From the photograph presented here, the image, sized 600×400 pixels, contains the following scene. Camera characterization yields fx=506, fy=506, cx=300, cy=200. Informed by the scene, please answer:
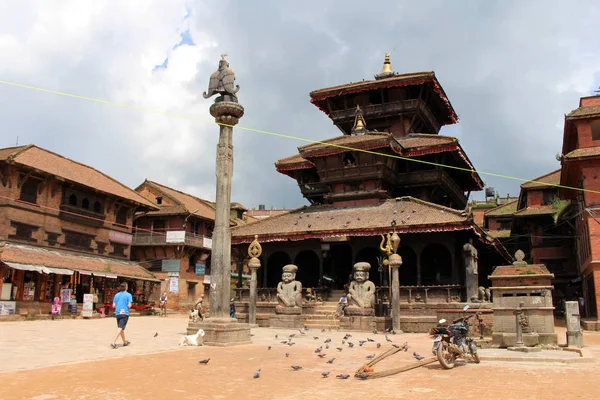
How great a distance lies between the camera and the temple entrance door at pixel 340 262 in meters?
28.3

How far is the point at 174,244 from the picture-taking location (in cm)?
4706

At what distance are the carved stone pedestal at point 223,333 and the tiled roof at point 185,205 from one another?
3381cm

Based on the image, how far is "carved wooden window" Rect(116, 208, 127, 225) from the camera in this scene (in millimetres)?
43594

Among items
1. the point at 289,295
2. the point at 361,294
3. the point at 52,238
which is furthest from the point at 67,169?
the point at 361,294

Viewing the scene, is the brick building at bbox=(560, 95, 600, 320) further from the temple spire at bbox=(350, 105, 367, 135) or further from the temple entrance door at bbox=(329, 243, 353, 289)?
the temple entrance door at bbox=(329, 243, 353, 289)

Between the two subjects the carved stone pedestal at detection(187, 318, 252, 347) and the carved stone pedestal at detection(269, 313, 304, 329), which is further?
the carved stone pedestal at detection(269, 313, 304, 329)

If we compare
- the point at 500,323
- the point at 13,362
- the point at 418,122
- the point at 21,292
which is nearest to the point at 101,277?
the point at 21,292

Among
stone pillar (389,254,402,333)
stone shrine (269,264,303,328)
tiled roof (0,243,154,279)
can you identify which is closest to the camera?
stone pillar (389,254,402,333)

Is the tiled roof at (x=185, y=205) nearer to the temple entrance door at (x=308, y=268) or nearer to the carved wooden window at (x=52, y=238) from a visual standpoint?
the carved wooden window at (x=52, y=238)

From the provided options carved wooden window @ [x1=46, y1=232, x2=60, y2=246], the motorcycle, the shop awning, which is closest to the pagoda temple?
the motorcycle

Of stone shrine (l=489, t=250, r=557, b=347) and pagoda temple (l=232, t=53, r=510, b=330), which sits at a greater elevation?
pagoda temple (l=232, t=53, r=510, b=330)

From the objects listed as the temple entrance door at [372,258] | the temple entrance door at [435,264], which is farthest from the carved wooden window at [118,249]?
the temple entrance door at [435,264]

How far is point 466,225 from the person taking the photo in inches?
891

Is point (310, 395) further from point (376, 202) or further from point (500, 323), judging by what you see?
point (376, 202)
